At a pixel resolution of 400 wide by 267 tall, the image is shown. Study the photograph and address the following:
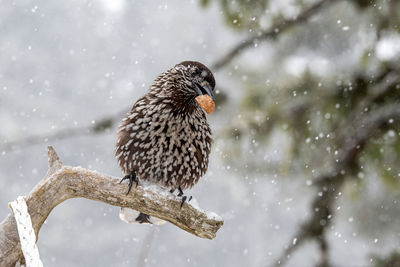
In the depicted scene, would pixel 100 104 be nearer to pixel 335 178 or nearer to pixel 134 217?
pixel 335 178

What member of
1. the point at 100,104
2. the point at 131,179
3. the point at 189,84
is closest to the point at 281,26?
the point at 189,84

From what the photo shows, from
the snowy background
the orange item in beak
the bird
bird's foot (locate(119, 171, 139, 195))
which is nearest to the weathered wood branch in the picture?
bird's foot (locate(119, 171, 139, 195))

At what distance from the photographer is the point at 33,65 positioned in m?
9.57

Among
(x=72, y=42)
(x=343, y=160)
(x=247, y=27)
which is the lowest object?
(x=343, y=160)

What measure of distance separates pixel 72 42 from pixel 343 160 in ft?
25.5

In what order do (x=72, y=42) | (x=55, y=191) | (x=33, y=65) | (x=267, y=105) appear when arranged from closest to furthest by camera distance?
(x=55, y=191)
(x=267, y=105)
(x=33, y=65)
(x=72, y=42)

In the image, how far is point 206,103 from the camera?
2422 millimetres

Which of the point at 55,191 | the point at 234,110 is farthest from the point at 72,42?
the point at 55,191

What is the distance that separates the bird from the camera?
2.69 metres

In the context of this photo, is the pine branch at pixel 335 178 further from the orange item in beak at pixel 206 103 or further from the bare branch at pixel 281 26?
the orange item in beak at pixel 206 103

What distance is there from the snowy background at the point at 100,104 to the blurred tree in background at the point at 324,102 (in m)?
2.07

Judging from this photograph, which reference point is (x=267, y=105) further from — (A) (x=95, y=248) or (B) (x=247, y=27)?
(A) (x=95, y=248)

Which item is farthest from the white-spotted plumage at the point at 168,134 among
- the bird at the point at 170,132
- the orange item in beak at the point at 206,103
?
the orange item in beak at the point at 206,103

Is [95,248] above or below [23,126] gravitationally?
below
